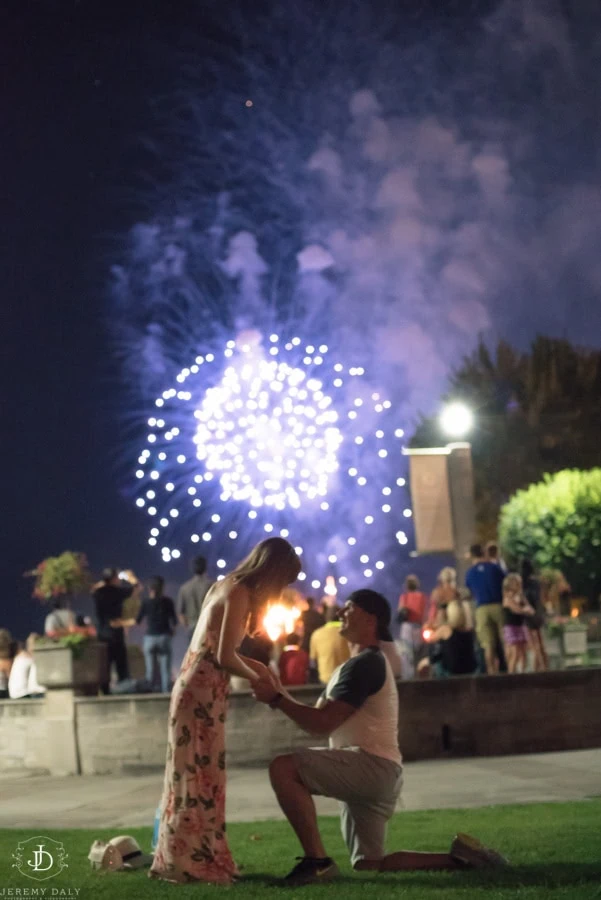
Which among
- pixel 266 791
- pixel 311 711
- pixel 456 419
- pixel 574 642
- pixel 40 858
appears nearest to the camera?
pixel 311 711

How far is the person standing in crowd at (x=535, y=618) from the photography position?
16859mm

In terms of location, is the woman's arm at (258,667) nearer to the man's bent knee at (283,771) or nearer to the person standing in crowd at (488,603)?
the man's bent knee at (283,771)

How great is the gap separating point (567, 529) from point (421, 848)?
43.8 meters

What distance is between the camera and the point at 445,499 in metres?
20.2

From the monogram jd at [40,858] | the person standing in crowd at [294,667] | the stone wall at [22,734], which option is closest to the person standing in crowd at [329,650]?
the person standing in crowd at [294,667]

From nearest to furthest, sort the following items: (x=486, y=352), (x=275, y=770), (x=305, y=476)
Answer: (x=275, y=770) → (x=305, y=476) → (x=486, y=352)

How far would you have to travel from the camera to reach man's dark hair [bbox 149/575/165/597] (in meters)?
18.1

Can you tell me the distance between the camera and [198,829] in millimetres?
6824

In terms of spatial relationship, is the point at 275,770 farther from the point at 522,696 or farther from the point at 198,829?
the point at 522,696

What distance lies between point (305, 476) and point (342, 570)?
30392 mm

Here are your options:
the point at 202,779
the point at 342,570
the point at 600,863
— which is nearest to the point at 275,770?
the point at 202,779

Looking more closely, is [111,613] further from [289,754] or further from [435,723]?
[289,754]

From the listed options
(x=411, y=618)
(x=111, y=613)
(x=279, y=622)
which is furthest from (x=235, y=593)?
(x=411, y=618)

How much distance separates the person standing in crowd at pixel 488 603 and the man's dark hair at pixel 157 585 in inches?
159
